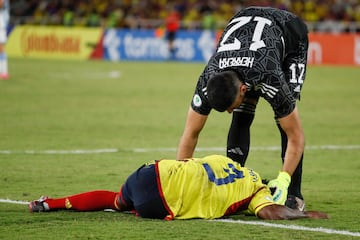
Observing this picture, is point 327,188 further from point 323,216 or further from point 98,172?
point 98,172

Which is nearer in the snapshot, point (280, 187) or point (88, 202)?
point (280, 187)

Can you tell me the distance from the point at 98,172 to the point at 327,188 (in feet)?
8.17

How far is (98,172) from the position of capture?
9.94m

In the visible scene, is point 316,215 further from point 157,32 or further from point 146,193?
point 157,32

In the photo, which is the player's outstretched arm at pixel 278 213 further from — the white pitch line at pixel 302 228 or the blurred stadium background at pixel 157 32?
the blurred stadium background at pixel 157 32

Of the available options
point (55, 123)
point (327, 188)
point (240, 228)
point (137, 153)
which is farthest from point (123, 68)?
point (240, 228)

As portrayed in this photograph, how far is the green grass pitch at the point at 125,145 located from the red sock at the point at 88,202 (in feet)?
0.20

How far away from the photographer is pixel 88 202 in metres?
7.47

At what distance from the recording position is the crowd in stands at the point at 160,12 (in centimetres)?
3762

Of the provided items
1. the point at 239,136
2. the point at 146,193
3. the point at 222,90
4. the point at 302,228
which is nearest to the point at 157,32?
the point at 239,136

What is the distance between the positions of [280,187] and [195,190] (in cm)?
70

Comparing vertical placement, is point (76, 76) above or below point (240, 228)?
below

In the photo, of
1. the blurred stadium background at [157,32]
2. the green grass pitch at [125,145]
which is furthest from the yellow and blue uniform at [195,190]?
the blurred stadium background at [157,32]

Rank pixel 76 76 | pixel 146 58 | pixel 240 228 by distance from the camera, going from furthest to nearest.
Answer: pixel 146 58, pixel 76 76, pixel 240 228
